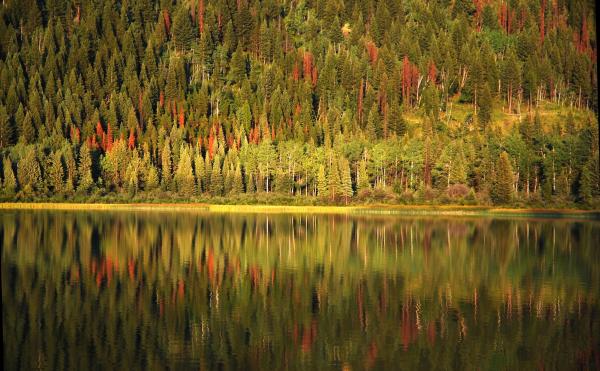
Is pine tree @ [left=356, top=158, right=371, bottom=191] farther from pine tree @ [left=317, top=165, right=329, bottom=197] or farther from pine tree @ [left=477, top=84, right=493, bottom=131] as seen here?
pine tree @ [left=477, top=84, right=493, bottom=131]

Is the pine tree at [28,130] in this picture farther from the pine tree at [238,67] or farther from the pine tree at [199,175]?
the pine tree at [238,67]

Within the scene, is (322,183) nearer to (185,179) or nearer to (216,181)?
(216,181)

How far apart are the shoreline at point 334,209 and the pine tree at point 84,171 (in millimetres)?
4724

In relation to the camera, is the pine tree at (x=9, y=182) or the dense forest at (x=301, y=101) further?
the dense forest at (x=301, y=101)

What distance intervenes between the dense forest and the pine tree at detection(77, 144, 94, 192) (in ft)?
0.74

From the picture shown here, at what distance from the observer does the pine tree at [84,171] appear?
117m

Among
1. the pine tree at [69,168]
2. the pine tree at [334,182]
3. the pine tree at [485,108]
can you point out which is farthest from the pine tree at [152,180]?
the pine tree at [485,108]

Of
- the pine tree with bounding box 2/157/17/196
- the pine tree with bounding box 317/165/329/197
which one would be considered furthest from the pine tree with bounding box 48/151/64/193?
the pine tree with bounding box 317/165/329/197

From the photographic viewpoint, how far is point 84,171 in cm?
11869

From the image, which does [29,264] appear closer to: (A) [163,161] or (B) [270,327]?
(B) [270,327]

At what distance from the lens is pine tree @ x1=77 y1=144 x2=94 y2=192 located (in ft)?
383

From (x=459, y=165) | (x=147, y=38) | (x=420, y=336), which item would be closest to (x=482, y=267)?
(x=420, y=336)

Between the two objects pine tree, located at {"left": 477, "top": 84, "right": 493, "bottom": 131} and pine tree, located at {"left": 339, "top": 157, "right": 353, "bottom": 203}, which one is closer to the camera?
pine tree, located at {"left": 339, "top": 157, "right": 353, "bottom": 203}

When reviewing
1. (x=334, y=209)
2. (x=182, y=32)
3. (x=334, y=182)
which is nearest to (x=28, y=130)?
(x=182, y=32)
